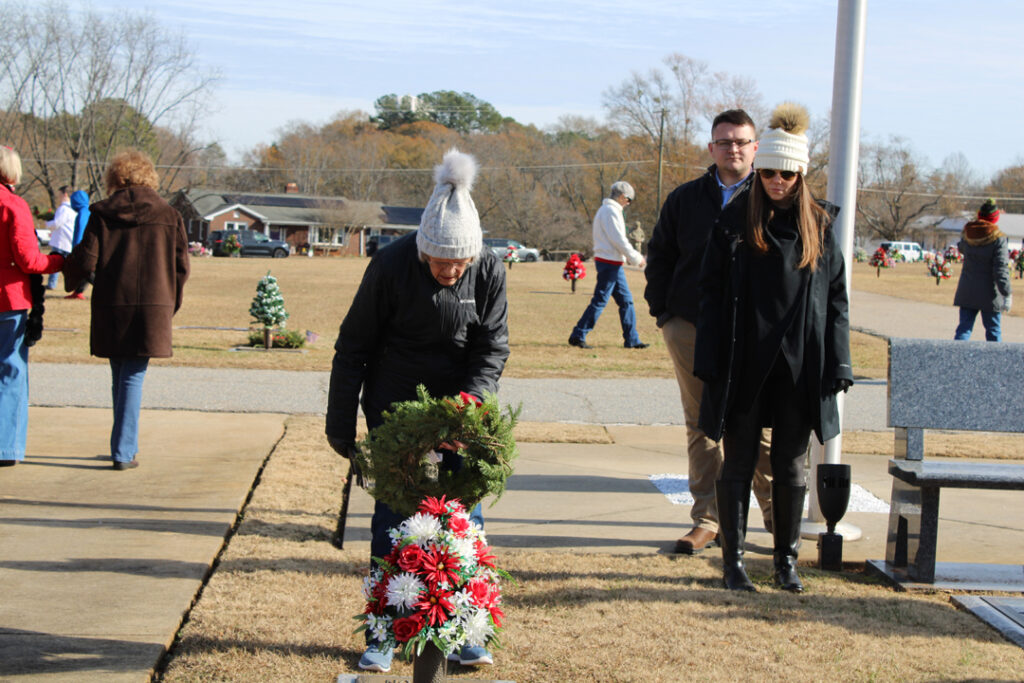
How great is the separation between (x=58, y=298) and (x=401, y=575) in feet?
54.6

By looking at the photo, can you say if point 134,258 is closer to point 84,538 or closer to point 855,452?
point 84,538

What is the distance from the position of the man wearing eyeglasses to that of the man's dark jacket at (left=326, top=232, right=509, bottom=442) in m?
1.54

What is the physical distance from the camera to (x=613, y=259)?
498 inches

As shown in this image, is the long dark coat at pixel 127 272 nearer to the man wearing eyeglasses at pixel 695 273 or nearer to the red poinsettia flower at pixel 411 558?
the man wearing eyeglasses at pixel 695 273

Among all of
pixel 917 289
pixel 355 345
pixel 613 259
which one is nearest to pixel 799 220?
→ pixel 355 345

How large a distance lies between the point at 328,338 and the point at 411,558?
11.3 m

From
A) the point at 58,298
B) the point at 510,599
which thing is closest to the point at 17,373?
the point at 510,599

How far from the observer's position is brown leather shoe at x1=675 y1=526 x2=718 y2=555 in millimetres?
4910

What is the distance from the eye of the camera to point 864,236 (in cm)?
10919

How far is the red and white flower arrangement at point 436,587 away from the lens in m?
2.99

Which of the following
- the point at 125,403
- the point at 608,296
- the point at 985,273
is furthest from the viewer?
the point at 608,296

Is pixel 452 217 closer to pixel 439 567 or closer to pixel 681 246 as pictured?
pixel 439 567

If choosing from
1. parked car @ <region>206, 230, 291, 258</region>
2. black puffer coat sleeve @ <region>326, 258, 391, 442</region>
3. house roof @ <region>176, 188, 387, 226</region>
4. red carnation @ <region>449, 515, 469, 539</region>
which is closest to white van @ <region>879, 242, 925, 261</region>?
house roof @ <region>176, 188, 387, 226</region>

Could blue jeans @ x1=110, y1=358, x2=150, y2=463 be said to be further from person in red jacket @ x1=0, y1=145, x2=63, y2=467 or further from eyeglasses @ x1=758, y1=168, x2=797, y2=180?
eyeglasses @ x1=758, y1=168, x2=797, y2=180
